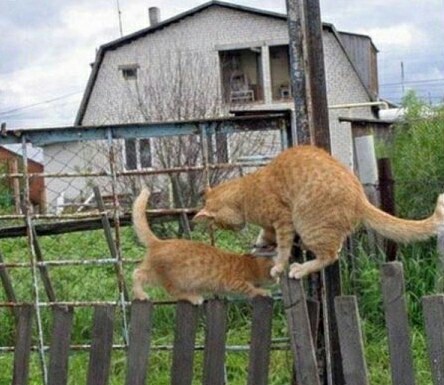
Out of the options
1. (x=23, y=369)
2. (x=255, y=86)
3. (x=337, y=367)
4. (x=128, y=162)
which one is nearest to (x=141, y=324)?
(x=23, y=369)

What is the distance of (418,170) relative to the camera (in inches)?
248

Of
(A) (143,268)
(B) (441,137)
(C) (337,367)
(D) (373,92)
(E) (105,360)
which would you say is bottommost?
(C) (337,367)

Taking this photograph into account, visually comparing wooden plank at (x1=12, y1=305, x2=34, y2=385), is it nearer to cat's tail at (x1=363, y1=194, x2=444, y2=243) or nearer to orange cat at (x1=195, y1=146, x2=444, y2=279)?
orange cat at (x1=195, y1=146, x2=444, y2=279)

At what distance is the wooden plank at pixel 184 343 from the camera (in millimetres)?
2748

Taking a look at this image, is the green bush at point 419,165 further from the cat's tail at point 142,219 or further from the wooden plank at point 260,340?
the wooden plank at point 260,340

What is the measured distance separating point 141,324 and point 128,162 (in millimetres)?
6335

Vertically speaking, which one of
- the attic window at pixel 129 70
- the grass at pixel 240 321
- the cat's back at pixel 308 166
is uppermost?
the attic window at pixel 129 70

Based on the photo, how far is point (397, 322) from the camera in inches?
98.6

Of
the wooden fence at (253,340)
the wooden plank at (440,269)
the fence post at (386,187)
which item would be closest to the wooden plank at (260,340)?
the wooden fence at (253,340)

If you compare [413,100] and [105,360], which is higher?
[413,100]

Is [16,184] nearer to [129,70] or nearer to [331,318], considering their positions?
[331,318]

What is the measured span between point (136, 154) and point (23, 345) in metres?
5.40

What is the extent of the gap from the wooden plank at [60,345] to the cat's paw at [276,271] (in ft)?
2.31

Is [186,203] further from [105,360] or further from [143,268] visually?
[105,360]
